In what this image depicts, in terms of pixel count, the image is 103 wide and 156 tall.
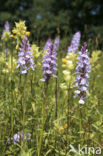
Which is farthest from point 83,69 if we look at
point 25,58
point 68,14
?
point 68,14

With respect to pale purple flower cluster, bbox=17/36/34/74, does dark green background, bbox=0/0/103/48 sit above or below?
above

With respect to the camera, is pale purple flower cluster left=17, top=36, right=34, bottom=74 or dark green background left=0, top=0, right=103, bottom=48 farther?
dark green background left=0, top=0, right=103, bottom=48

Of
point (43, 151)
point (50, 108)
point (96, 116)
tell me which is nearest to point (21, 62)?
point (50, 108)

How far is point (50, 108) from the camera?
182 centimetres

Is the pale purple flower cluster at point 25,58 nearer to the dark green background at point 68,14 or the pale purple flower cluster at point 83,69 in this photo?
the pale purple flower cluster at point 83,69

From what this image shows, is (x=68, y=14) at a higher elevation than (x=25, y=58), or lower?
higher

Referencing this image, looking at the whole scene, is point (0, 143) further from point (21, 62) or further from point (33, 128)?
point (21, 62)

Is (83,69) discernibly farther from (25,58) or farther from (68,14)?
(68,14)

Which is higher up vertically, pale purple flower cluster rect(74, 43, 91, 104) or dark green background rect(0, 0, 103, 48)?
dark green background rect(0, 0, 103, 48)

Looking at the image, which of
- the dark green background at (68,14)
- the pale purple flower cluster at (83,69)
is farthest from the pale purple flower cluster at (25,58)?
the dark green background at (68,14)

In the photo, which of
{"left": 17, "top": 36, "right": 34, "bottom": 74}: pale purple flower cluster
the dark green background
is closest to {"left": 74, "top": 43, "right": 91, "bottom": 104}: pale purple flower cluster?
{"left": 17, "top": 36, "right": 34, "bottom": 74}: pale purple flower cluster

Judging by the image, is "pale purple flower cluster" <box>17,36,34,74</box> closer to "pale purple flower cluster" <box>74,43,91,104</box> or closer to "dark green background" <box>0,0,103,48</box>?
"pale purple flower cluster" <box>74,43,91,104</box>

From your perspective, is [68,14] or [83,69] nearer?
[83,69]

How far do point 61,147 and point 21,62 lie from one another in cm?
74
